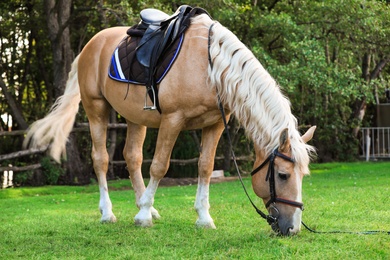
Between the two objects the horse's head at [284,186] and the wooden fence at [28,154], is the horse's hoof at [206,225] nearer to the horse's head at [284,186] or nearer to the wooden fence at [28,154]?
the horse's head at [284,186]

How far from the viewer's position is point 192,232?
5930mm

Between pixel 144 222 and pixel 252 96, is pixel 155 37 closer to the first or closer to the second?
pixel 252 96

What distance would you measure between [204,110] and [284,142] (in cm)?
101

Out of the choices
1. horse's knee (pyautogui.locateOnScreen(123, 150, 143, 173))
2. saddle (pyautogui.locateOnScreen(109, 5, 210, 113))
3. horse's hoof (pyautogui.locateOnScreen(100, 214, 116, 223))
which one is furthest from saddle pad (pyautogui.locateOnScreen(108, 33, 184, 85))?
horse's hoof (pyautogui.locateOnScreen(100, 214, 116, 223))

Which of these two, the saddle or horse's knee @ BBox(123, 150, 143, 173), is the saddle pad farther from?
horse's knee @ BBox(123, 150, 143, 173)

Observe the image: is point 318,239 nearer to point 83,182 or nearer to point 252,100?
point 252,100

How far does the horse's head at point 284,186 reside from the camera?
520cm

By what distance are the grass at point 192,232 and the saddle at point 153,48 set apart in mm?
1388

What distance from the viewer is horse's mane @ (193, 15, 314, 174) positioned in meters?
5.32

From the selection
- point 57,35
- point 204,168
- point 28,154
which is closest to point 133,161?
point 204,168

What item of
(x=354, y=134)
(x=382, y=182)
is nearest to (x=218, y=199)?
(x=382, y=182)

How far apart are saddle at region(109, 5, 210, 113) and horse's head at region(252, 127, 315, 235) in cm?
148

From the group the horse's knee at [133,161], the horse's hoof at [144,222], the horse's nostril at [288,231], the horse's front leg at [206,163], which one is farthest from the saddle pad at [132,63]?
the horse's nostril at [288,231]

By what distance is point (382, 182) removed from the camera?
1148 cm
